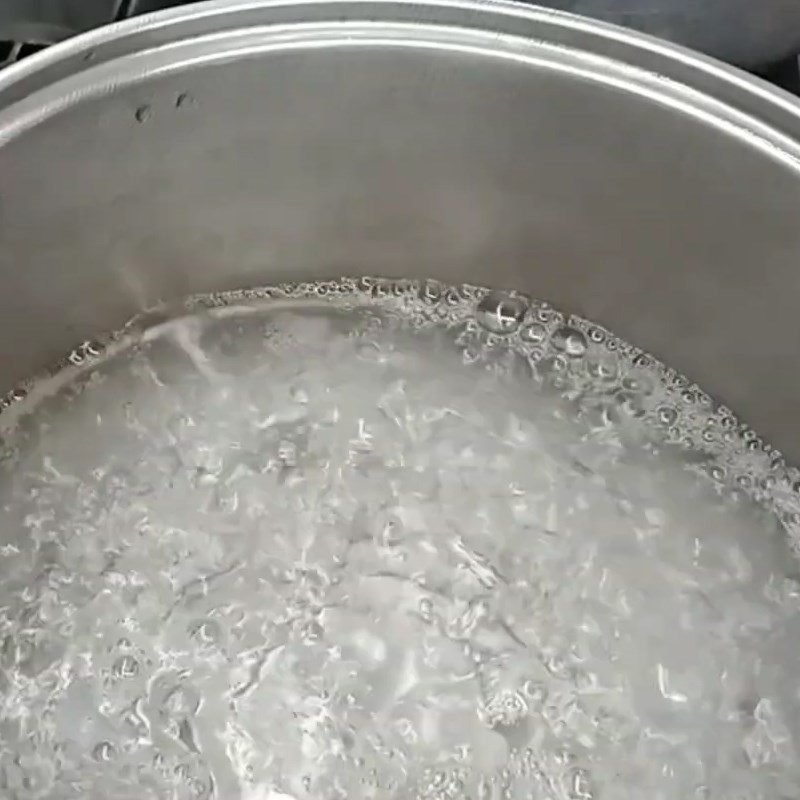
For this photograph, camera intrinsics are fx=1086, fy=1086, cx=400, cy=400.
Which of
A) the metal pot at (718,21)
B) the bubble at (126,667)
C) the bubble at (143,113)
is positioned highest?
the metal pot at (718,21)

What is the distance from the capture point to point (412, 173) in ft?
2.89

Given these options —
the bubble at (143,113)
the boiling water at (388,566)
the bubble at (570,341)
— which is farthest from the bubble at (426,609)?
the bubble at (143,113)

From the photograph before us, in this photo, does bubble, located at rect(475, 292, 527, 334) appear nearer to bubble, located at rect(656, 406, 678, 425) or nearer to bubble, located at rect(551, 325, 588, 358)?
bubble, located at rect(551, 325, 588, 358)

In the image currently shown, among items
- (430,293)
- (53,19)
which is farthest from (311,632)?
(53,19)

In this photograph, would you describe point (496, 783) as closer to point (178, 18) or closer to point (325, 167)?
point (325, 167)

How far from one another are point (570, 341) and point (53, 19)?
0.51 meters

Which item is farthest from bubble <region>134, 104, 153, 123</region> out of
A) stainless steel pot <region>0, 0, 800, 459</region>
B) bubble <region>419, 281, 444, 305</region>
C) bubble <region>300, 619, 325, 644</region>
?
bubble <region>300, 619, 325, 644</region>

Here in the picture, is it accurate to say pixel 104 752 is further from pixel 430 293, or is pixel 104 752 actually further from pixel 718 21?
pixel 718 21

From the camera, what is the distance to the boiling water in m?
0.80

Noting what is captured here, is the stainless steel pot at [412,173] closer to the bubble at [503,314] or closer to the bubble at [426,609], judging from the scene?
the bubble at [503,314]

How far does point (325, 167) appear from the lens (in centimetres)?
87

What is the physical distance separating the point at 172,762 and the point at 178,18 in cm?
53

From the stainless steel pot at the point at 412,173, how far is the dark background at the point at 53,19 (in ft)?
0.40

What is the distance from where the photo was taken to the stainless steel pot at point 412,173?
2.51ft
